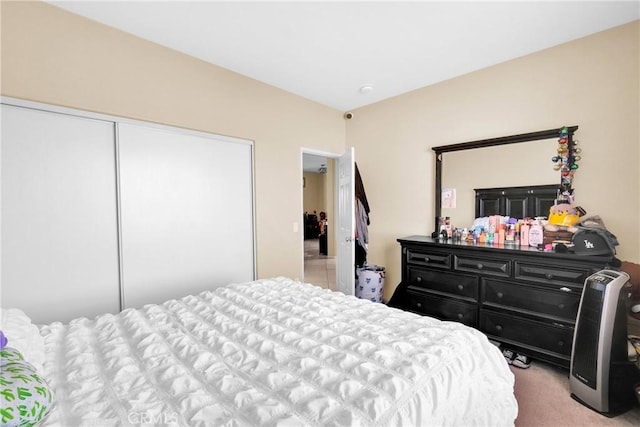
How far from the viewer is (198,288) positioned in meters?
2.79

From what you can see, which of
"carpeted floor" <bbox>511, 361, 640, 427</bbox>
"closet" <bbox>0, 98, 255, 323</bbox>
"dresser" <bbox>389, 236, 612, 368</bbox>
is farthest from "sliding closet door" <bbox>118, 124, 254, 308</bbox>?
"carpeted floor" <bbox>511, 361, 640, 427</bbox>

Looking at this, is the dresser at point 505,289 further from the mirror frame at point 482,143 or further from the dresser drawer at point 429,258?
the mirror frame at point 482,143

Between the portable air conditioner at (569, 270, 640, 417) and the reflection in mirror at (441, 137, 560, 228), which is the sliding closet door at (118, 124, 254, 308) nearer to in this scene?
the reflection in mirror at (441, 137, 560, 228)

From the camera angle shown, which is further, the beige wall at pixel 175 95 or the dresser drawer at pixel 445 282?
the dresser drawer at pixel 445 282

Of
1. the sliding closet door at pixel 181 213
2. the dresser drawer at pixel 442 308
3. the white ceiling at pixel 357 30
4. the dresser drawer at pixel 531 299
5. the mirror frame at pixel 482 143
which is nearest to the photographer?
the white ceiling at pixel 357 30

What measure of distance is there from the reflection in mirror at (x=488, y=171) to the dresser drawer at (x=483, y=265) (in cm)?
56

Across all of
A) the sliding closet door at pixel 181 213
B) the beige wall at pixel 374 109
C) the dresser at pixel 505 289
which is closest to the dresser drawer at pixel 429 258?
the dresser at pixel 505 289

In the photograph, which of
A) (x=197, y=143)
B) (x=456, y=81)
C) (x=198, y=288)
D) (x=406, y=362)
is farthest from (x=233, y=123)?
(x=406, y=362)

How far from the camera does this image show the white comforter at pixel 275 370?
0.90 meters

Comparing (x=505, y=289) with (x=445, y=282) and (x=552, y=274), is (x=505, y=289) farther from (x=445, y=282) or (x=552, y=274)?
(x=445, y=282)

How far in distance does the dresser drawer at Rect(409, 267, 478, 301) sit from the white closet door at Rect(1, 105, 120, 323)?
277 centimetres

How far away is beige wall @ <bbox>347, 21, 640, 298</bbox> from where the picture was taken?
2254 millimetres

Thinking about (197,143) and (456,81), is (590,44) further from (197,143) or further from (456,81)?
(197,143)

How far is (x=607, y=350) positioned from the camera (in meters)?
1.79
